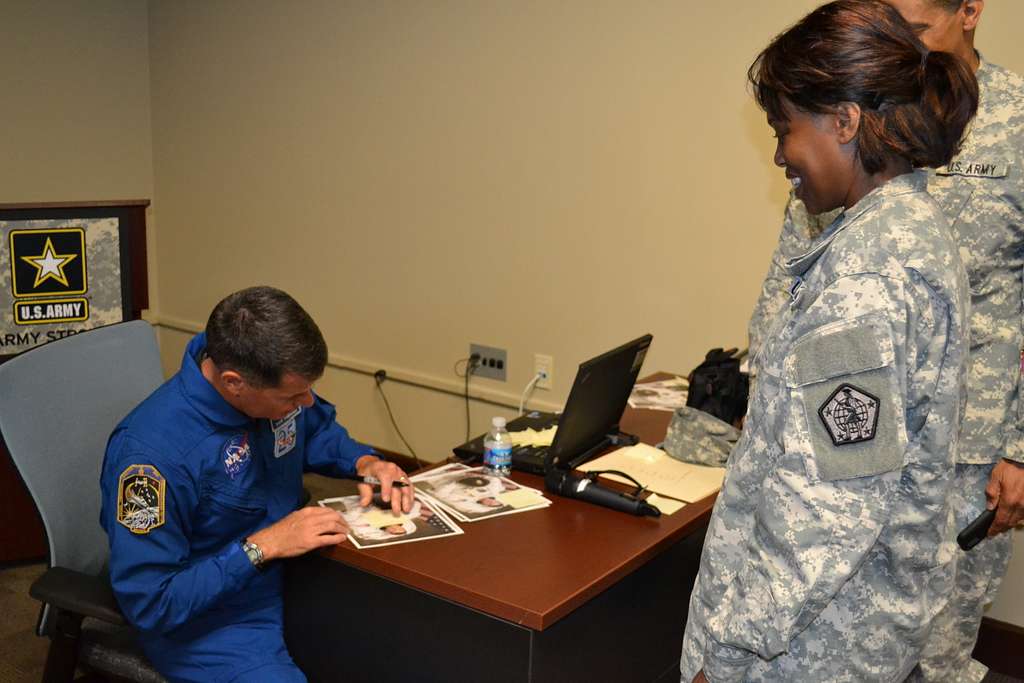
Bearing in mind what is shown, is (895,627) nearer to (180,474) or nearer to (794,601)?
(794,601)

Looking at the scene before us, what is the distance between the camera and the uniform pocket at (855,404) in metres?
1.24

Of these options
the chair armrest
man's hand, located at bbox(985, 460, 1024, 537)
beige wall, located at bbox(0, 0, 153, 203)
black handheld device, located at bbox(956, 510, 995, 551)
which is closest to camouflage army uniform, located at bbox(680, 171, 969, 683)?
black handheld device, located at bbox(956, 510, 995, 551)

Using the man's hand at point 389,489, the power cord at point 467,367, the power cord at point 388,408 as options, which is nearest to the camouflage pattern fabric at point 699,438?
the man's hand at point 389,489

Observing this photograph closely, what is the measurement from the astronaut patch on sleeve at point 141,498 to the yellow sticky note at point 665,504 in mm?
942

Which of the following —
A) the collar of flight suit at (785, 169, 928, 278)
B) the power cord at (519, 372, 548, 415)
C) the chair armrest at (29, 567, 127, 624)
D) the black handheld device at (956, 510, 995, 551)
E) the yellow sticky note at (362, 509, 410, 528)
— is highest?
the collar of flight suit at (785, 169, 928, 278)

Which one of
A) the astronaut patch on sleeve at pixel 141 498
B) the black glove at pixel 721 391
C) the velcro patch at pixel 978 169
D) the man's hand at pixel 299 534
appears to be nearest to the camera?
the astronaut patch on sleeve at pixel 141 498

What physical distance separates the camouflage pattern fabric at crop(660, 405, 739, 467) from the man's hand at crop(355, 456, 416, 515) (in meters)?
0.65

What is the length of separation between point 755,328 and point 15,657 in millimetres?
2135

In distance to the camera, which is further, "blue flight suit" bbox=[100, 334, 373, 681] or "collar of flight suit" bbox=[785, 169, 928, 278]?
"blue flight suit" bbox=[100, 334, 373, 681]

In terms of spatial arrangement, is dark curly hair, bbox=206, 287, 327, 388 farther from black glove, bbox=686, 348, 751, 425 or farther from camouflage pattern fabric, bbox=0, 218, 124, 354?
camouflage pattern fabric, bbox=0, 218, 124, 354

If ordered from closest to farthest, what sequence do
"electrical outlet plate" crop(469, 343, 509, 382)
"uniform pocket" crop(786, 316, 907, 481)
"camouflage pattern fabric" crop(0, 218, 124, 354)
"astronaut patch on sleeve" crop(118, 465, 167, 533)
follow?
"uniform pocket" crop(786, 316, 907, 481)
"astronaut patch on sleeve" crop(118, 465, 167, 533)
"camouflage pattern fabric" crop(0, 218, 124, 354)
"electrical outlet plate" crop(469, 343, 509, 382)

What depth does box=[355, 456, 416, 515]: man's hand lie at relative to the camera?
2.04m

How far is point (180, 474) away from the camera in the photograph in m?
1.80

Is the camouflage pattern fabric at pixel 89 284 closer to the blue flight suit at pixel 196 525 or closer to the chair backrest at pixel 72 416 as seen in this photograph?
the chair backrest at pixel 72 416
